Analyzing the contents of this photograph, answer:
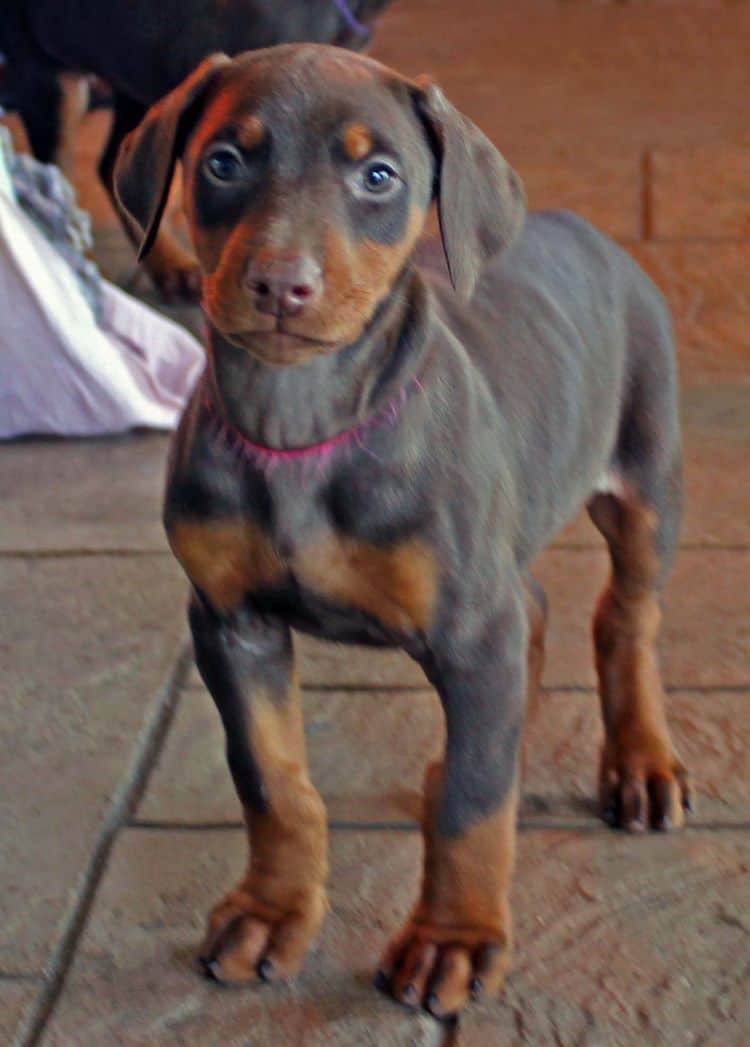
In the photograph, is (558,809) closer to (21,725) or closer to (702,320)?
(21,725)

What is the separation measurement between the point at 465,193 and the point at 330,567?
506 millimetres

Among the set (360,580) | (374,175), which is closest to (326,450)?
(360,580)

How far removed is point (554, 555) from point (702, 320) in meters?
1.38

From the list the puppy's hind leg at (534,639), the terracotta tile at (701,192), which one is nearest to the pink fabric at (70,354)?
the puppy's hind leg at (534,639)

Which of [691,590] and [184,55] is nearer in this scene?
[691,590]

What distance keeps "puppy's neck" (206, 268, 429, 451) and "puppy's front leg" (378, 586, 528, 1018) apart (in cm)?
31

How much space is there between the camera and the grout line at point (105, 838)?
2.25 metres

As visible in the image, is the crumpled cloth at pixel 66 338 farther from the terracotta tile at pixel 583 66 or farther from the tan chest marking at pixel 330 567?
the terracotta tile at pixel 583 66

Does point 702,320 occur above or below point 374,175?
A: below

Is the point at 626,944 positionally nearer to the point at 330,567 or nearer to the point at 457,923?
the point at 457,923

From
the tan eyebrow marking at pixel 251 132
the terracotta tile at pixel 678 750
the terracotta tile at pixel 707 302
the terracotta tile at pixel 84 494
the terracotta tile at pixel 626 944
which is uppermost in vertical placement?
the tan eyebrow marking at pixel 251 132

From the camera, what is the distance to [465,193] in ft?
6.47

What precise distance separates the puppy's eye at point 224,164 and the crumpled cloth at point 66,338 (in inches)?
77.6

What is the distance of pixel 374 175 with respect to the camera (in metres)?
1.88
